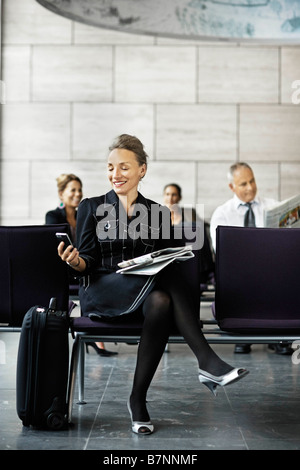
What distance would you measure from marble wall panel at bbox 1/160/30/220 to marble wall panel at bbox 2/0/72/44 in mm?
1344

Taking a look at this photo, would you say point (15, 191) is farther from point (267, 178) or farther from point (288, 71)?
point (288, 71)

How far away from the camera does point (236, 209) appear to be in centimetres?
463

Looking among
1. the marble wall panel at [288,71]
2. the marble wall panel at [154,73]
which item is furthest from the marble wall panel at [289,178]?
the marble wall panel at [154,73]

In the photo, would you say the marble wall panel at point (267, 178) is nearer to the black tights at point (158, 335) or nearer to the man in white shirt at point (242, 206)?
the man in white shirt at point (242, 206)

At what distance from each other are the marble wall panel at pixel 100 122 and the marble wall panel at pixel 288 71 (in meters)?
1.47

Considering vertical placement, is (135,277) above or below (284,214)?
below

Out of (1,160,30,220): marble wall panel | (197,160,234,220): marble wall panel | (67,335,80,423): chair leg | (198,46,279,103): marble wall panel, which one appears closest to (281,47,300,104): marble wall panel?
(198,46,279,103): marble wall panel

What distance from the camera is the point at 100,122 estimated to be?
6.56 meters

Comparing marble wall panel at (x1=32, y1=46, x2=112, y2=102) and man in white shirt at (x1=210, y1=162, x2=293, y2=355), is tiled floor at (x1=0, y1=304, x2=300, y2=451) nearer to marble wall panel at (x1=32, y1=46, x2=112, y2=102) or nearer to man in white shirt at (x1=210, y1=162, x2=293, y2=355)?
man in white shirt at (x1=210, y1=162, x2=293, y2=355)

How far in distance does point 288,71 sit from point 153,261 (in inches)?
188

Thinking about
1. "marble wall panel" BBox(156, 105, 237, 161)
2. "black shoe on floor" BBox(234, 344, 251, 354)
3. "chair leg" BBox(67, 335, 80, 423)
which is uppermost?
"marble wall panel" BBox(156, 105, 237, 161)

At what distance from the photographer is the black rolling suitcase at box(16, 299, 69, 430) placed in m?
2.37

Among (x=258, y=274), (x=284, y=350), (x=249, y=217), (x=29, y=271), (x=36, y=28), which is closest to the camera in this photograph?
(x=29, y=271)

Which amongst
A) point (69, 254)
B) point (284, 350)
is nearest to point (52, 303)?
point (69, 254)
